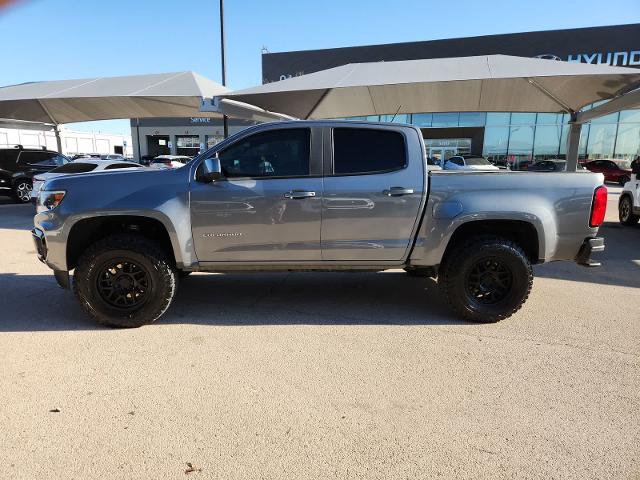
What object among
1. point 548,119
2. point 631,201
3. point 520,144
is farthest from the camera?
point 520,144

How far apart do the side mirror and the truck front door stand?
0.06 m

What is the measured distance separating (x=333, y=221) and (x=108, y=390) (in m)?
2.31

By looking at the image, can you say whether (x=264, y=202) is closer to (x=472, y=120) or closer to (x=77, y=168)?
(x=77, y=168)

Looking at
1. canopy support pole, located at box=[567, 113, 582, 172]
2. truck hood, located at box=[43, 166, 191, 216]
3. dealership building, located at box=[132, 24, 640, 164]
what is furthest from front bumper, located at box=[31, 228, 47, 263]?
dealership building, located at box=[132, 24, 640, 164]

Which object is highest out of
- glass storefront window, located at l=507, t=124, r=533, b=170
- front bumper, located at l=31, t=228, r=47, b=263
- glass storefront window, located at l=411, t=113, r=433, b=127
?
glass storefront window, located at l=411, t=113, r=433, b=127

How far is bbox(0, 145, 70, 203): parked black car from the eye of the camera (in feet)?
48.2

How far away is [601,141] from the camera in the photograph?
3075 centimetres

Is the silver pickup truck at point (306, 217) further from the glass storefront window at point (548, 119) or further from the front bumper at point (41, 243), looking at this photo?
the glass storefront window at point (548, 119)

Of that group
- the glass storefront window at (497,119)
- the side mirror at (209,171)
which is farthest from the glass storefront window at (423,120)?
the side mirror at (209,171)

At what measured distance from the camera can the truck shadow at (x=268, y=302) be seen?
4.35 m

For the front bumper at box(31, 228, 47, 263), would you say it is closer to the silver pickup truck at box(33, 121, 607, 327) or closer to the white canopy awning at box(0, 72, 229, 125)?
the silver pickup truck at box(33, 121, 607, 327)

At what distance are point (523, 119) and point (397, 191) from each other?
31.4 m

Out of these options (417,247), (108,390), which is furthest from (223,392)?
(417,247)

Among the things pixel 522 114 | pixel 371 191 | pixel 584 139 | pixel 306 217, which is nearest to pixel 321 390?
pixel 306 217
